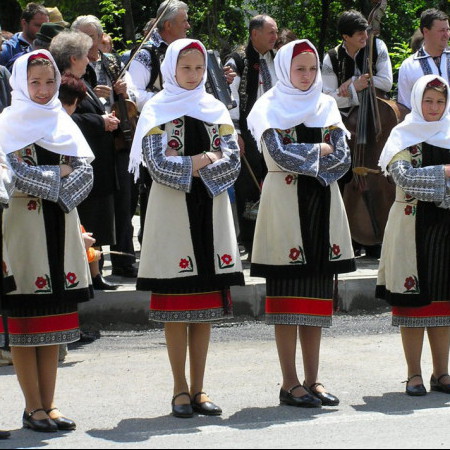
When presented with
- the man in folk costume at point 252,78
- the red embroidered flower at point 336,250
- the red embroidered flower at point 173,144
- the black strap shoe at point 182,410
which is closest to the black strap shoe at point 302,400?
the black strap shoe at point 182,410

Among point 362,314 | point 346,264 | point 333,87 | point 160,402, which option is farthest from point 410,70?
point 160,402

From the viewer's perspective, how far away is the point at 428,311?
23.3ft

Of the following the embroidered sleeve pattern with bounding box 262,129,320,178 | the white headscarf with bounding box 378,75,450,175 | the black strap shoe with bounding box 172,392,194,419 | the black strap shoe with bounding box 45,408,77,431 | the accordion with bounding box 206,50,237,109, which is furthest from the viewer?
the accordion with bounding box 206,50,237,109

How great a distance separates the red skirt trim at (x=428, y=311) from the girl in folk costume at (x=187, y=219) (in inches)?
41.8

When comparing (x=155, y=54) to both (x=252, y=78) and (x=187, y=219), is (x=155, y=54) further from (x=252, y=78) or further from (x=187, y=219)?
(x=187, y=219)

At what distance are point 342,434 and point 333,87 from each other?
200 inches

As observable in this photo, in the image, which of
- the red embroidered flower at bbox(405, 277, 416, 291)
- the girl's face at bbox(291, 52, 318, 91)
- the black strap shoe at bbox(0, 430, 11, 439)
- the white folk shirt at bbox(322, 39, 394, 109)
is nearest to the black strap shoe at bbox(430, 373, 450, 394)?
the red embroidered flower at bbox(405, 277, 416, 291)

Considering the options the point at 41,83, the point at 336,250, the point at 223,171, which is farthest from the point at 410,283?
the point at 41,83

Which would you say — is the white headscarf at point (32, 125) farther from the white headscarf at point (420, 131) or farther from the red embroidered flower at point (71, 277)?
the white headscarf at point (420, 131)

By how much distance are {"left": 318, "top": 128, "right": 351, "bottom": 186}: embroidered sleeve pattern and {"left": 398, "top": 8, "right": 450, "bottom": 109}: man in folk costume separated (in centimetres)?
356

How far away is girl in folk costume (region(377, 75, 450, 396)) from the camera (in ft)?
23.1

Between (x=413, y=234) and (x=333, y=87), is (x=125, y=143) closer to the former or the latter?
(x=333, y=87)

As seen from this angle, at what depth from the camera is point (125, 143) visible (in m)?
9.34

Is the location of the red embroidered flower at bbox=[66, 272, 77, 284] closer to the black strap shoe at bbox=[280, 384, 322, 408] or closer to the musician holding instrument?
the black strap shoe at bbox=[280, 384, 322, 408]
